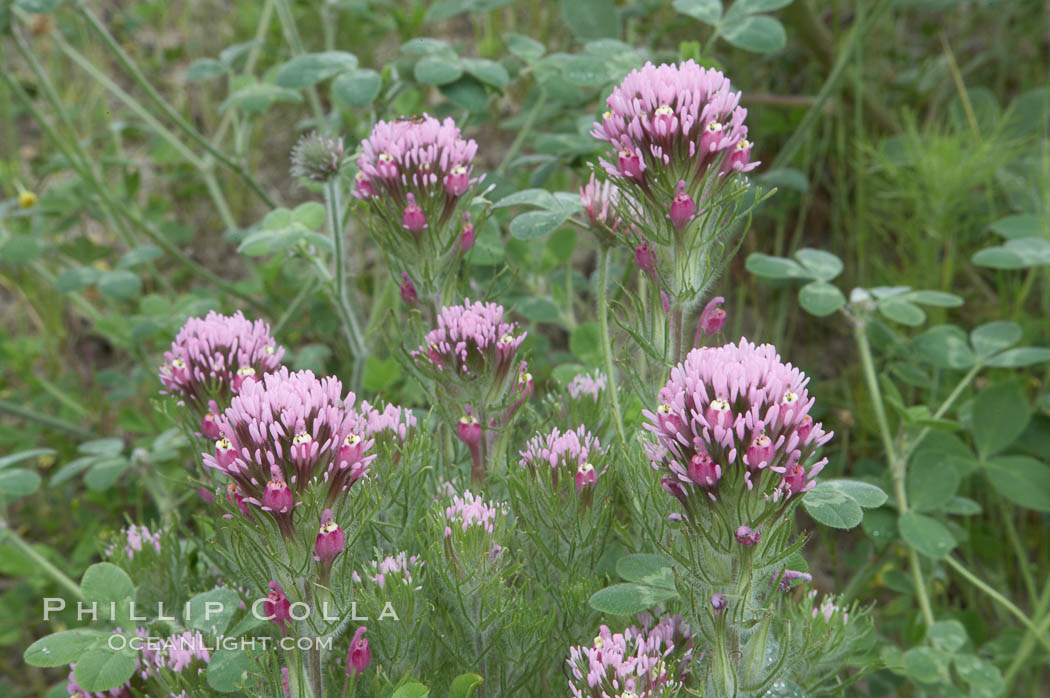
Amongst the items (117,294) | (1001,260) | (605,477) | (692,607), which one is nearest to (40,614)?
(117,294)

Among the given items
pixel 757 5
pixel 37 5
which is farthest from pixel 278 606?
pixel 37 5

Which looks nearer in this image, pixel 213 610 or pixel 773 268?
pixel 213 610

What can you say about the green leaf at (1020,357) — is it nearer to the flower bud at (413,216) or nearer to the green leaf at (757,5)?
the green leaf at (757,5)

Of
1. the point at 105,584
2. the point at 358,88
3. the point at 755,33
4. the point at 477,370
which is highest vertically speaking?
the point at 755,33

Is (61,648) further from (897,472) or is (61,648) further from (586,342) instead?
(897,472)

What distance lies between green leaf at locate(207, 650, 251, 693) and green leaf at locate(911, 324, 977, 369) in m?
1.89

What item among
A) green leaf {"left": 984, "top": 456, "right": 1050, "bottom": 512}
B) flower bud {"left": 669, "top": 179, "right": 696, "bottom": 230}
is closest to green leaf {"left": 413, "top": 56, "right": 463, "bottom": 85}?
flower bud {"left": 669, "top": 179, "right": 696, "bottom": 230}

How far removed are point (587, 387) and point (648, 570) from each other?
0.54 metres

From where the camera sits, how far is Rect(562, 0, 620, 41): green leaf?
3.09 m

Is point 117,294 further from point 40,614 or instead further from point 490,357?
point 490,357

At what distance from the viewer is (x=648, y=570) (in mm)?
1591

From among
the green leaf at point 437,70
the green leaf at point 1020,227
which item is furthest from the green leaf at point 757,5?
the green leaf at point 1020,227

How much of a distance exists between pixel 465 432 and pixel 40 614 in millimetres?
1949

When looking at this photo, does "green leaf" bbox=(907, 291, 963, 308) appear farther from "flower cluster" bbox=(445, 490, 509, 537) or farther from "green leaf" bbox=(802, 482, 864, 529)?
"flower cluster" bbox=(445, 490, 509, 537)
